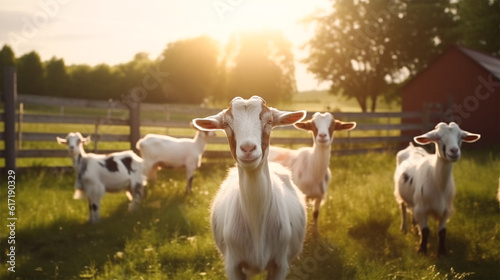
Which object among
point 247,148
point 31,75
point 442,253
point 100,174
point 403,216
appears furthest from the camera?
point 31,75

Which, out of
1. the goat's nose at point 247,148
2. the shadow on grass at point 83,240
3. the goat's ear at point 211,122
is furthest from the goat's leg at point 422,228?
the goat's nose at point 247,148

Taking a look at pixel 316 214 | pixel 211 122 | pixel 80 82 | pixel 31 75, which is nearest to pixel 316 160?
pixel 316 214

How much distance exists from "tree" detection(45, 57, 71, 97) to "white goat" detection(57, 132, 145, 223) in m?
42.6

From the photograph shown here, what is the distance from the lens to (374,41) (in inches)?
1280

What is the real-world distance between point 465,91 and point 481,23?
1208 cm

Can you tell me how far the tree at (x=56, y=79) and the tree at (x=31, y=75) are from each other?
65 cm

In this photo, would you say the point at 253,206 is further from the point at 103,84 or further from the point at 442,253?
the point at 103,84

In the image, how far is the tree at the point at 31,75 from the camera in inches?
1728

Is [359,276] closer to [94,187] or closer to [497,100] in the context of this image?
[94,187]

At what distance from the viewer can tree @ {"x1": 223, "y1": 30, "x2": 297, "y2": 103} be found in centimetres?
3166

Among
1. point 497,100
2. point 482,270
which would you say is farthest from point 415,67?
point 482,270

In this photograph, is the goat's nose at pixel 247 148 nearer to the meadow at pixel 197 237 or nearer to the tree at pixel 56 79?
the meadow at pixel 197 237

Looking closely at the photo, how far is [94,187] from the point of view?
7.58 meters

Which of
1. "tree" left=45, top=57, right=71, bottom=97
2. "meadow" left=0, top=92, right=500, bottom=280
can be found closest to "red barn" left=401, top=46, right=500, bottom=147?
"meadow" left=0, top=92, right=500, bottom=280
